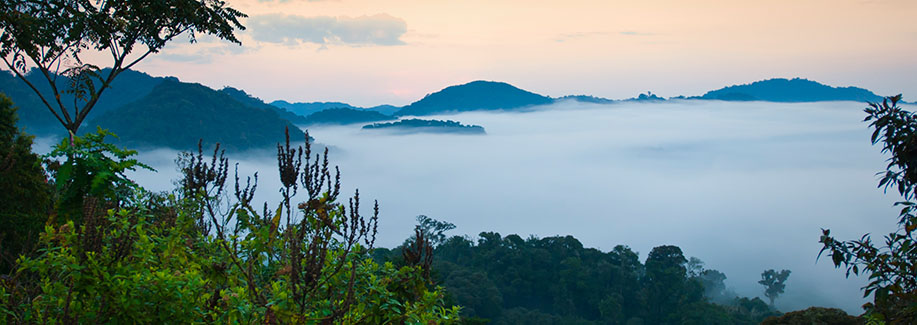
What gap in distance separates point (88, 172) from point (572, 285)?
47.9 metres

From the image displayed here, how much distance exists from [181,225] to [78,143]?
914mm

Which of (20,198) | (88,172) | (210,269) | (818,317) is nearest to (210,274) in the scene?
(210,269)

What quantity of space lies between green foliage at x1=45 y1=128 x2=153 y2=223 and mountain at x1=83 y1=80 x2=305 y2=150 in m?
121

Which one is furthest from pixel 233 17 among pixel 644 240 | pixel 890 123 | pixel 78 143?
pixel 644 240

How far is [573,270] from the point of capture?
163 ft

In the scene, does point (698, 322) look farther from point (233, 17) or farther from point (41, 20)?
point (41, 20)

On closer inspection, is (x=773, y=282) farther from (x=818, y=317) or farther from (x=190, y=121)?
(x=190, y=121)

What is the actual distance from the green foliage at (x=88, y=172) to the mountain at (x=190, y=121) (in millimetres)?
120512

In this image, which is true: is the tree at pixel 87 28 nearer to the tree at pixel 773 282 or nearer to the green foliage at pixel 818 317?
the green foliage at pixel 818 317

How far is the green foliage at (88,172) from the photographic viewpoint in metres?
4.01

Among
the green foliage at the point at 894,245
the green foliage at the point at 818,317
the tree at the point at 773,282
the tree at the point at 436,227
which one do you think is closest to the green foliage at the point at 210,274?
the green foliage at the point at 894,245

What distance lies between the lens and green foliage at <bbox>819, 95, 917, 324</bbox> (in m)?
5.05

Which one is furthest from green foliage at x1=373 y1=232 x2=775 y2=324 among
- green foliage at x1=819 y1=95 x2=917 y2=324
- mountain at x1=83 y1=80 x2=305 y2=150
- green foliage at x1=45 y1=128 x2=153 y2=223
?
mountain at x1=83 y1=80 x2=305 y2=150

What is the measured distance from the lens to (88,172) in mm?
4137
